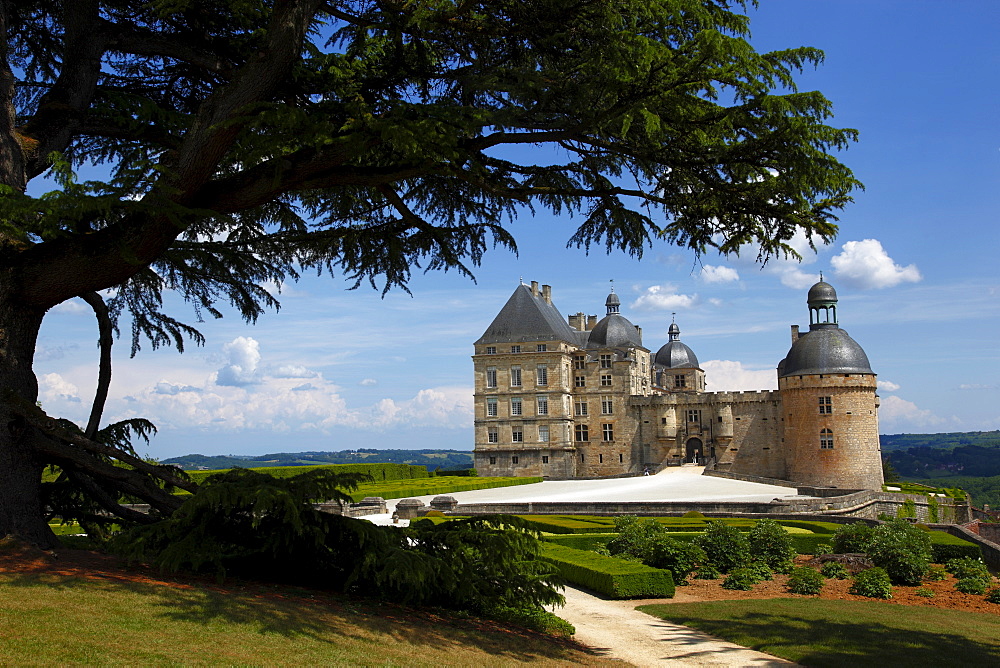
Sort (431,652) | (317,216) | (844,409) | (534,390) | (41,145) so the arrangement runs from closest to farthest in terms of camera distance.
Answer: (431,652)
(41,145)
(317,216)
(844,409)
(534,390)

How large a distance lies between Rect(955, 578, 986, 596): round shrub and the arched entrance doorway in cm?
4076

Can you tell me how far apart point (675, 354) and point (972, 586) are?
51383 mm

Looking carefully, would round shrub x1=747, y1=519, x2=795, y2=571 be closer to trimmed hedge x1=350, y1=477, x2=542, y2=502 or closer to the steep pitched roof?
trimmed hedge x1=350, y1=477, x2=542, y2=502

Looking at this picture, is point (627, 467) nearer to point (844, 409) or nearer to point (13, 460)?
point (844, 409)

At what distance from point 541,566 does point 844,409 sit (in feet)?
134

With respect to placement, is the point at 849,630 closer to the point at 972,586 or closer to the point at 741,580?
the point at 741,580

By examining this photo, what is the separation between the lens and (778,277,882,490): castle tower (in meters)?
45.3

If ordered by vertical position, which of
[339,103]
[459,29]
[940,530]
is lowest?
[940,530]

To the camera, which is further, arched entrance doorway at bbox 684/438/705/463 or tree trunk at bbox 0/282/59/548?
arched entrance doorway at bbox 684/438/705/463

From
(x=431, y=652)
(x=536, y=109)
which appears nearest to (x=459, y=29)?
(x=536, y=109)

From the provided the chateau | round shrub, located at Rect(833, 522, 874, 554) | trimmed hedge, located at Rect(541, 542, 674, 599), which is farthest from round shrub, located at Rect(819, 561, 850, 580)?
the chateau

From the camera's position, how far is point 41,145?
8.93 meters

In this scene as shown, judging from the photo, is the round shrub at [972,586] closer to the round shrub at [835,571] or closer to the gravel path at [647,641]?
the round shrub at [835,571]

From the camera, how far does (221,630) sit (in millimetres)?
6266
